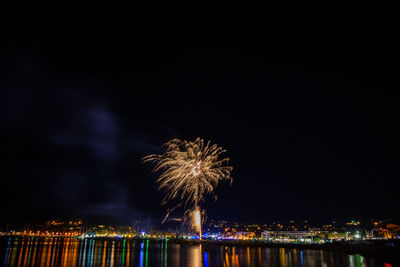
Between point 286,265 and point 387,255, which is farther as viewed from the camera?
point 387,255

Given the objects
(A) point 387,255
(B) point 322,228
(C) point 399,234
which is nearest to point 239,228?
(B) point 322,228

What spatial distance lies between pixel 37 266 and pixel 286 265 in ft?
63.5

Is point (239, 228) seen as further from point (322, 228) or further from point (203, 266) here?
point (203, 266)

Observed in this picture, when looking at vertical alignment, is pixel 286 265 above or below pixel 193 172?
below

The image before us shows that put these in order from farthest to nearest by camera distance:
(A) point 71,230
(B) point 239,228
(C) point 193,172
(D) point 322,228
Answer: (A) point 71,230
(B) point 239,228
(D) point 322,228
(C) point 193,172

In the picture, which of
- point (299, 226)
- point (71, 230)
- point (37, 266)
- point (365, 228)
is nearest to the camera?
point (37, 266)

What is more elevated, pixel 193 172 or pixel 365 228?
pixel 193 172

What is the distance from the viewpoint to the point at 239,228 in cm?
15200

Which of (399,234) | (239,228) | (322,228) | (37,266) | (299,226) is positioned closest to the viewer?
(37,266)

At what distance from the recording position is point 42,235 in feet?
529

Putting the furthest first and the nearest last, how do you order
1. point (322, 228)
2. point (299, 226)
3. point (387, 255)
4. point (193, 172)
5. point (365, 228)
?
1. point (299, 226)
2. point (322, 228)
3. point (365, 228)
4. point (193, 172)
5. point (387, 255)

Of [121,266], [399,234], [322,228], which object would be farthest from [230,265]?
[322,228]

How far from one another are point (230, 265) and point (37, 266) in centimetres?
1489

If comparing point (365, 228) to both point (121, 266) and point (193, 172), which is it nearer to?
point (193, 172)
